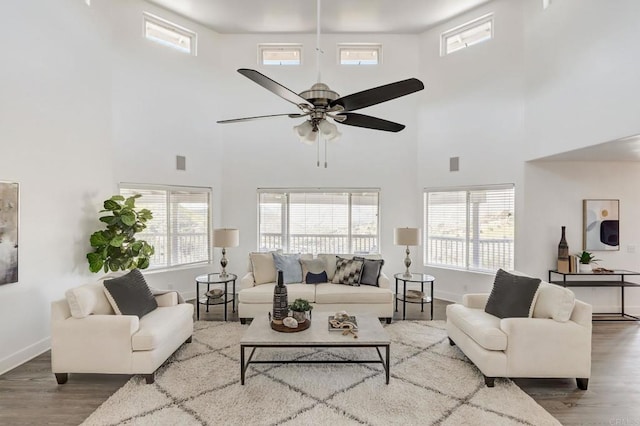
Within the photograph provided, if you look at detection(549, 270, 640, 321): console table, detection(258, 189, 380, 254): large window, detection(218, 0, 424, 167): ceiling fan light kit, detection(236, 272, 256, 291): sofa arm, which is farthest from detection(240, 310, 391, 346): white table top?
detection(549, 270, 640, 321): console table

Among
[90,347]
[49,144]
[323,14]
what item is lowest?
[90,347]

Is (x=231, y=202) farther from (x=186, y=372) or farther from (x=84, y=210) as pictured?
(x=186, y=372)

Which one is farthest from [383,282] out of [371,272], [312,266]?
[312,266]

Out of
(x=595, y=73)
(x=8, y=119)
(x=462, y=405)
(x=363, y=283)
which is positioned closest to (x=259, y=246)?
(x=363, y=283)

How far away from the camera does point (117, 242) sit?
4.30m

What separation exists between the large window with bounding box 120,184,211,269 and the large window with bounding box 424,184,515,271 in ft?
13.7

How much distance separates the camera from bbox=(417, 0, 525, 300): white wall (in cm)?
507

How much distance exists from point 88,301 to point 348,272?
127 inches

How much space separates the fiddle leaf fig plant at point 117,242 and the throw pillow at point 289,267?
5.99 ft

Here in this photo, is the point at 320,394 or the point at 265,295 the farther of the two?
the point at 265,295

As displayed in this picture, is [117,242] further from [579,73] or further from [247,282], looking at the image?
[579,73]

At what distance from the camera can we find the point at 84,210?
4.40 meters

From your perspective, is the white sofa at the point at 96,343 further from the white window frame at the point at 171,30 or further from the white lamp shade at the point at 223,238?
the white window frame at the point at 171,30

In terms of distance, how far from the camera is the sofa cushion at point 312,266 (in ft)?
16.5
